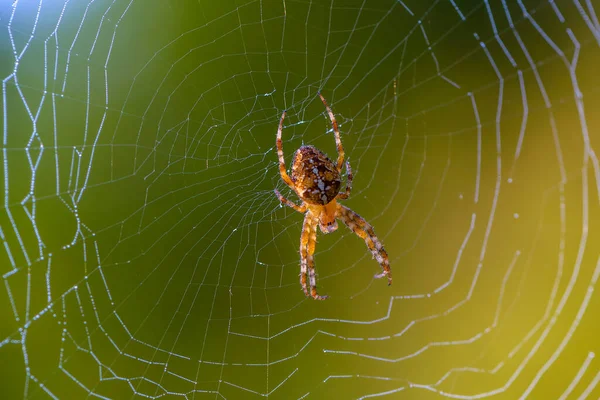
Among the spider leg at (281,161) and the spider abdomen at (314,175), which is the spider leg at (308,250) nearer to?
the spider abdomen at (314,175)

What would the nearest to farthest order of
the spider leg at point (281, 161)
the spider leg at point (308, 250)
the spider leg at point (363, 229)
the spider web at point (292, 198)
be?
the spider leg at point (281, 161) < the spider web at point (292, 198) < the spider leg at point (308, 250) < the spider leg at point (363, 229)

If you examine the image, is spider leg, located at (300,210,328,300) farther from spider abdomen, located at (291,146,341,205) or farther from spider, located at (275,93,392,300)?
spider abdomen, located at (291,146,341,205)

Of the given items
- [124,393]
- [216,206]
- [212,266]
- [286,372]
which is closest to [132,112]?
[216,206]

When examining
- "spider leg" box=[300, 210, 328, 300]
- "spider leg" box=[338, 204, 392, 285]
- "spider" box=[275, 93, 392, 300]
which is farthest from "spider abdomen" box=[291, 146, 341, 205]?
"spider leg" box=[338, 204, 392, 285]

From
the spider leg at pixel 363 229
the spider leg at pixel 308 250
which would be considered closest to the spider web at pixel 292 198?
the spider leg at pixel 308 250

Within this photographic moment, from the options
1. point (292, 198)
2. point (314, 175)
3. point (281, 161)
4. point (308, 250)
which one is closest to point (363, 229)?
point (308, 250)

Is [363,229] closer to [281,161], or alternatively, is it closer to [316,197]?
[316,197]
